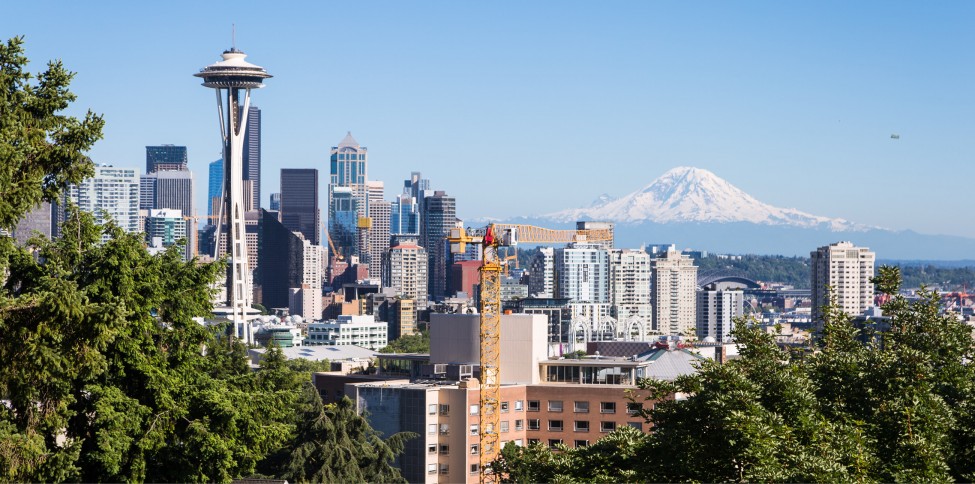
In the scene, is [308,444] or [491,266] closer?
[308,444]

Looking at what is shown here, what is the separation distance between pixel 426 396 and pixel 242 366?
65.3 feet

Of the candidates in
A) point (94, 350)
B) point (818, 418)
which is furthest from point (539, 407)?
point (94, 350)

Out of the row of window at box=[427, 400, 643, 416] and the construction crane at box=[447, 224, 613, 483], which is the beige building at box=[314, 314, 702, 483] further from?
the construction crane at box=[447, 224, 613, 483]

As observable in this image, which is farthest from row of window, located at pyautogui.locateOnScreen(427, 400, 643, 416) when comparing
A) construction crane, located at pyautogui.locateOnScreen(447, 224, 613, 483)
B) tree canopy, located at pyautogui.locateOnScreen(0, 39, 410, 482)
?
tree canopy, located at pyautogui.locateOnScreen(0, 39, 410, 482)

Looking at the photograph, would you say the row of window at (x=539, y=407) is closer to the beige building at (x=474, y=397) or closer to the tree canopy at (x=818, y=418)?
the beige building at (x=474, y=397)

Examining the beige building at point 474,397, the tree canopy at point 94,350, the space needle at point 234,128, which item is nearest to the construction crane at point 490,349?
the beige building at point 474,397

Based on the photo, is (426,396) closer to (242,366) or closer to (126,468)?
(242,366)

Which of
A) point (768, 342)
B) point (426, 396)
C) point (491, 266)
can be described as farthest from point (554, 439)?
point (768, 342)

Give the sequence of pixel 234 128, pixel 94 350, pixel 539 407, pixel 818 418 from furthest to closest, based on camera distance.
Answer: pixel 234 128, pixel 539 407, pixel 818 418, pixel 94 350

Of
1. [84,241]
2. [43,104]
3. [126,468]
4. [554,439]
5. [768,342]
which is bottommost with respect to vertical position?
[554,439]

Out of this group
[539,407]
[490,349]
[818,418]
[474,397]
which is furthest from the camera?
[490,349]

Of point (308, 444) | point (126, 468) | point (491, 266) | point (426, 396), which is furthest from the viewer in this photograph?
point (491, 266)

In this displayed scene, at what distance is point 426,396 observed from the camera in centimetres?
7275

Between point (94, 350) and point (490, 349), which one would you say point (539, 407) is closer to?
point (490, 349)
